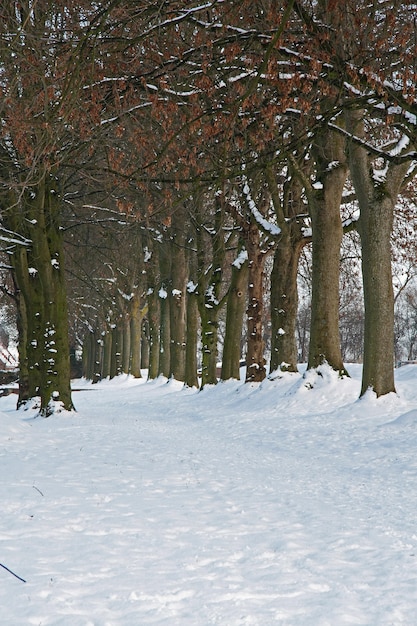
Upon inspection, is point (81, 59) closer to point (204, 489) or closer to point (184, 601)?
point (204, 489)

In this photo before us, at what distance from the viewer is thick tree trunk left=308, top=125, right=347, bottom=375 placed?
1488cm

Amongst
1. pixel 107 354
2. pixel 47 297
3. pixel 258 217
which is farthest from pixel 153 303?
pixel 47 297

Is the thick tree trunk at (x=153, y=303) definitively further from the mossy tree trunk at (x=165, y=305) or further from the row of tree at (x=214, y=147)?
the row of tree at (x=214, y=147)

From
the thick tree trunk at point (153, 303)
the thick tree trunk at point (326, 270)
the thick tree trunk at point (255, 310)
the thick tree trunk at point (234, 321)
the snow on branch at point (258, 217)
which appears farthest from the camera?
the thick tree trunk at point (153, 303)

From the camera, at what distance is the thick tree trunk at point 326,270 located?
48.8 ft

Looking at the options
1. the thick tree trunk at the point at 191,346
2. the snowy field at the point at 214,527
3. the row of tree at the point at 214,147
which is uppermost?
the row of tree at the point at 214,147

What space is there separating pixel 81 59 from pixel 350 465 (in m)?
5.90

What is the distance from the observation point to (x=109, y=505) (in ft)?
20.1

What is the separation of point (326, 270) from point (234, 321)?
7942 millimetres

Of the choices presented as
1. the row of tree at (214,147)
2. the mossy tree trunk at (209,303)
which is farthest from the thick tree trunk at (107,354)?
Answer: the mossy tree trunk at (209,303)

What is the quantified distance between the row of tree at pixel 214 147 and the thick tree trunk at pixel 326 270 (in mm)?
36

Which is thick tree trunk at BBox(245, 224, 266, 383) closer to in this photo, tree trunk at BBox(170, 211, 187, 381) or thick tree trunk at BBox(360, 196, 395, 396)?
thick tree trunk at BBox(360, 196, 395, 396)

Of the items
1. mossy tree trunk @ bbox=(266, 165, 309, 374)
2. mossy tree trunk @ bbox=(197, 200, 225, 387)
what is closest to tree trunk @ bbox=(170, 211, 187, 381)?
mossy tree trunk @ bbox=(197, 200, 225, 387)

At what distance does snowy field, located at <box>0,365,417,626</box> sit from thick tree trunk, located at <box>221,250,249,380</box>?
418 inches
